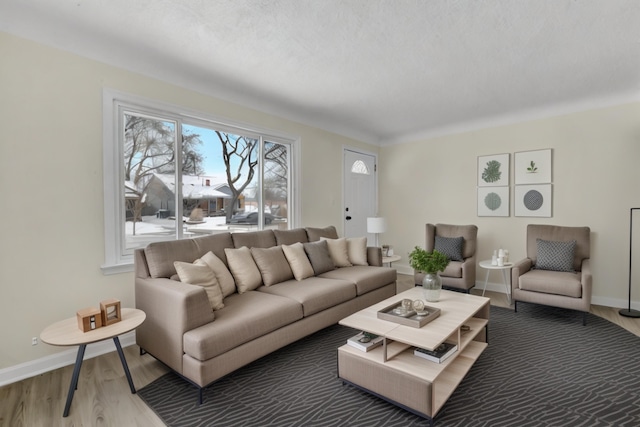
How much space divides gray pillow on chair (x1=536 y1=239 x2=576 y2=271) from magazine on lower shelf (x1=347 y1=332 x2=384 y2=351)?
2683mm

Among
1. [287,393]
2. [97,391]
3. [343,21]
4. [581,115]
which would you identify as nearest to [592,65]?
[581,115]

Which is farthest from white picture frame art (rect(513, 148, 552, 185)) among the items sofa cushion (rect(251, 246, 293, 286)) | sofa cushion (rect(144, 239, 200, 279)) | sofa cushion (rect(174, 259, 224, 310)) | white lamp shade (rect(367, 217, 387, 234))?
sofa cushion (rect(144, 239, 200, 279))

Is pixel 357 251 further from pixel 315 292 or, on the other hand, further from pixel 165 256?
pixel 165 256

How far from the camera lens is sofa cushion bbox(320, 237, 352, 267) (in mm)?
3926

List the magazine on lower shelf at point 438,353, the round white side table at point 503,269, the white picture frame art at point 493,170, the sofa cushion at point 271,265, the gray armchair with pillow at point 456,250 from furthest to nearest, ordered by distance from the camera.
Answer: the white picture frame art at point 493,170
the gray armchair with pillow at point 456,250
the round white side table at point 503,269
the sofa cushion at point 271,265
the magazine on lower shelf at point 438,353

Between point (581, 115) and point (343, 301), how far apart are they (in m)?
3.82

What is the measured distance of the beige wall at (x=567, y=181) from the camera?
12.5 feet

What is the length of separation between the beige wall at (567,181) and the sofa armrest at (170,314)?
4143 mm

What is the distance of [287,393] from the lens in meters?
2.16

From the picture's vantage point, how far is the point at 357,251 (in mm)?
4059

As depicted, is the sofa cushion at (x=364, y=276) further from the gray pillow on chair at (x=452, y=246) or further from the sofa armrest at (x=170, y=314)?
the sofa armrest at (x=170, y=314)

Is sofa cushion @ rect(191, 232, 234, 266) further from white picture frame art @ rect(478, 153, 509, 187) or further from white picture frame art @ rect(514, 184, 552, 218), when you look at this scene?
white picture frame art @ rect(514, 184, 552, 218)

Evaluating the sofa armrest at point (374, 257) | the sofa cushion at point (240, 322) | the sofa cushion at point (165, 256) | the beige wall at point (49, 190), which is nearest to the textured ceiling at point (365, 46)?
the beige wall at point (49, 190)

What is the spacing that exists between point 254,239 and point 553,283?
316 centimetres
